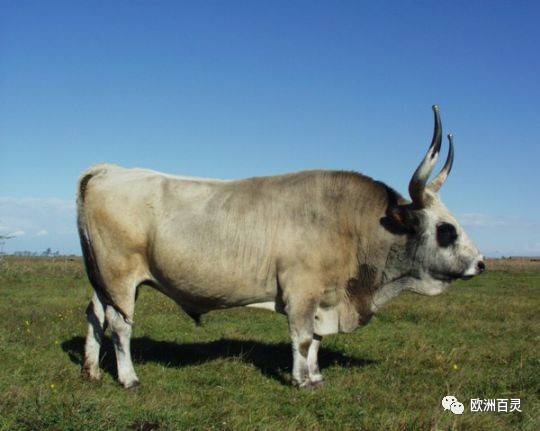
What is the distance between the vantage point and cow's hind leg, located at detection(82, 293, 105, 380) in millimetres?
7918

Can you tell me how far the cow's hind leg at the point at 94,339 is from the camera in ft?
26.0

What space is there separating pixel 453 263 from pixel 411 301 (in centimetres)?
881

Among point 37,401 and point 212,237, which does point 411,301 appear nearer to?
point 212,237

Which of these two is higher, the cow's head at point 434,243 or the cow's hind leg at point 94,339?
the cow's head at point 434,243

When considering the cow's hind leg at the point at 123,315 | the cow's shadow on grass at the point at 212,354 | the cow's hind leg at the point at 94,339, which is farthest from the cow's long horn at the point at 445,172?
the cow's hind leg at the point at 94,339

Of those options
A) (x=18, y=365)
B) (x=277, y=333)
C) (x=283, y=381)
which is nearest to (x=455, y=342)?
(x=277, y=333)

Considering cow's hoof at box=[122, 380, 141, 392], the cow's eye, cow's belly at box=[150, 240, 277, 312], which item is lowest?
cow's hoof at box=[122, 380, 141, 392]

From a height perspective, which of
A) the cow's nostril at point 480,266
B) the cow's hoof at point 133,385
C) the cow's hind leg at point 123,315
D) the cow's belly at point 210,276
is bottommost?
the cow's hoof at point 133,385

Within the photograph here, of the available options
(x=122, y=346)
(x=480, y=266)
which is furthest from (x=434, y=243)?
(x=122, y=346)

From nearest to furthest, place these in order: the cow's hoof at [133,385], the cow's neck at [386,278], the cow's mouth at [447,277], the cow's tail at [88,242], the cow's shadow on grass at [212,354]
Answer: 1. the cow's hoof at [133,385]
2. the cow's mouth at [447,277]
3. the cow's neck at [386,278]
4. the cow's tail at [88,242]
5. the cow's shadow on grass at [212,354]

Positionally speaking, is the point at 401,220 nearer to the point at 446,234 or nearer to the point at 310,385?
the point at 446,234

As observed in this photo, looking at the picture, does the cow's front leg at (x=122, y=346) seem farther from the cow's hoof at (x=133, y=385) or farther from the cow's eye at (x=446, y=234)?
the cow's eye at (x=446, y=234)

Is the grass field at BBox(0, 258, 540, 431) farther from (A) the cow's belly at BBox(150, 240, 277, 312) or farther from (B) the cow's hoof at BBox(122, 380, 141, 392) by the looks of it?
(A) the cow's belly at BBox(150, 240, 277, 312)

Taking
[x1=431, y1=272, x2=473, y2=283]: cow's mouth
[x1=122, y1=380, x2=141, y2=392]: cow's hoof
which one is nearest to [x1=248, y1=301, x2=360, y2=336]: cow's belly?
[x1=431, y1=272, x2=473, y2=283]: cow's mouth
